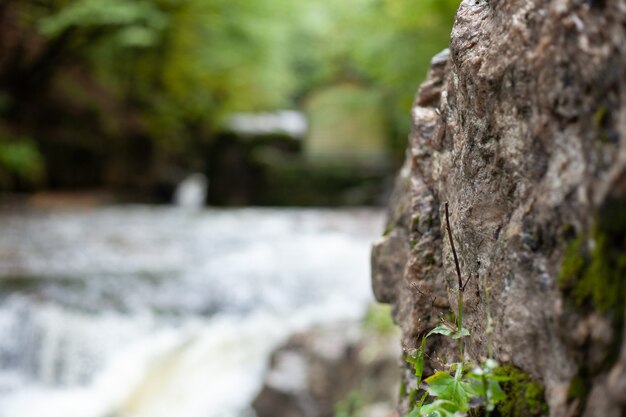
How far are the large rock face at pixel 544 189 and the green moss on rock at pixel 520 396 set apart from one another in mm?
22

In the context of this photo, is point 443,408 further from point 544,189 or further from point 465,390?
point 544,189


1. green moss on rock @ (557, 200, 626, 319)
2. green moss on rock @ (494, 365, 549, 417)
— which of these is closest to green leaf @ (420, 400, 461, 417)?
green moss on rock @ (494, 365, 549, 417)

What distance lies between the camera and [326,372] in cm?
463

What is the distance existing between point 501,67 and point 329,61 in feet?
62.4

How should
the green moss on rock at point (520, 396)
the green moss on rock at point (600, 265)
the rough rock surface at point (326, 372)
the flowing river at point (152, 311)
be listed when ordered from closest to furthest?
the green moss on rock at point (600, 265) → the green moss on rock at point (520, 396) → the rough rock surface at point (326, 372) → the flowing river at point (152, 311)

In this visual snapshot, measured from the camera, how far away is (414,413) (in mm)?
1469

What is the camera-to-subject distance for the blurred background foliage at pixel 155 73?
387 inches

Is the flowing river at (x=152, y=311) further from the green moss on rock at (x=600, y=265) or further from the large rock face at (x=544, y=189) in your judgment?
the green moss on rock at (x=600, y=265)

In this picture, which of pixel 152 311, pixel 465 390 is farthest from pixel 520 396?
pixel 152 311

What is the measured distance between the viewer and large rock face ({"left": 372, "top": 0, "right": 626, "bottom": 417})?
38.2 inches

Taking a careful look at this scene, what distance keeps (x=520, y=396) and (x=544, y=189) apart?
0.45m

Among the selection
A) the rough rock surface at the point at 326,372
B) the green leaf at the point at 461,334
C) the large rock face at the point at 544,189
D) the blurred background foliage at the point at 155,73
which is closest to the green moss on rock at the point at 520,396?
the large rock face at the point at 544,189

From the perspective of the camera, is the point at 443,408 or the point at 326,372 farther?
the point at 326,372

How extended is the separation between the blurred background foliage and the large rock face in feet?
21.4
